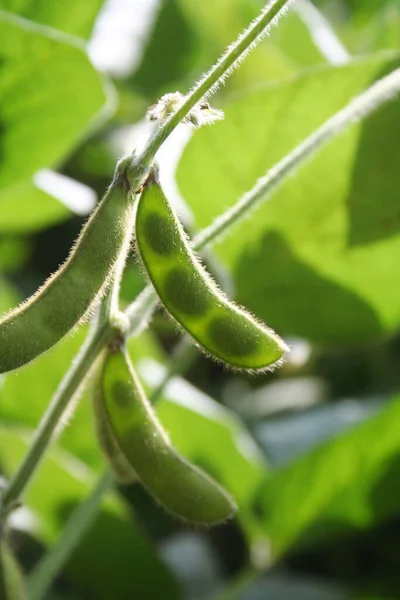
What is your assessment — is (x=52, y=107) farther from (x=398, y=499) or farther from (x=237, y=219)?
(x=398, y=499)

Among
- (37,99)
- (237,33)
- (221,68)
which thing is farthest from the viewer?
(237,33)

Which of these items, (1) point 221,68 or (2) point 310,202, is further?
(2) point 310,202

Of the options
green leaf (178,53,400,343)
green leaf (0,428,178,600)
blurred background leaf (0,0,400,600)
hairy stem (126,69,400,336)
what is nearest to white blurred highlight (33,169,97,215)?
blurred background leaf (0,0,400,600)

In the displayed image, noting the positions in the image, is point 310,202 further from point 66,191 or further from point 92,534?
point 92,534

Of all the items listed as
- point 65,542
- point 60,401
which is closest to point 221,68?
point 60,401

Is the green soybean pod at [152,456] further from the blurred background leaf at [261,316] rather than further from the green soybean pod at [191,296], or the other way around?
the blurred background leaf at [261,316]

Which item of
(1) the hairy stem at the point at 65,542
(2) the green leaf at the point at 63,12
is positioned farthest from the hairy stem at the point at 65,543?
(2) the green leaf at the point at 63,12

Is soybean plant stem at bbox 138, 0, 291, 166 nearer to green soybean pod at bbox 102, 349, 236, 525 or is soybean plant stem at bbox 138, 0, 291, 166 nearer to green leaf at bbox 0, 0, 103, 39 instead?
green soybean pod at bbox 102, 349, 236, 525
